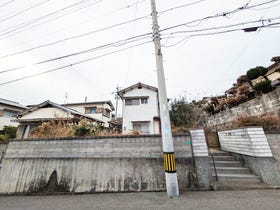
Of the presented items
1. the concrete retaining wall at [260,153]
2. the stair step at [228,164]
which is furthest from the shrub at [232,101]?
the stair step at [228,164]

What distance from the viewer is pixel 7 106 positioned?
1714cm

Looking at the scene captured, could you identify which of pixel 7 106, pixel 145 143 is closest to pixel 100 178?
pixel 145 143

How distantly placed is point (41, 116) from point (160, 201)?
44.2 ft

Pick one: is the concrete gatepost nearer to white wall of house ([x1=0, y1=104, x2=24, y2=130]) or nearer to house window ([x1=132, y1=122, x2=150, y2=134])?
house window ([x1=132, y1=122, x2=150, y2=134])

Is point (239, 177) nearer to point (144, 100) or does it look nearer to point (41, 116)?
point (144, 100)

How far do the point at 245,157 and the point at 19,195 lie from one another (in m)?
8.82

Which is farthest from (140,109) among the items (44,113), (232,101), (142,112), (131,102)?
(44,113)

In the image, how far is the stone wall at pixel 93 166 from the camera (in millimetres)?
4414

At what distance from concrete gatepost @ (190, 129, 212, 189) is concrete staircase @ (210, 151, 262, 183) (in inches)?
23.1

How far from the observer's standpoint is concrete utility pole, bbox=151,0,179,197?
12.0ft

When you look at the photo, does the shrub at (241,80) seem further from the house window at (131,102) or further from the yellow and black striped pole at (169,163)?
the yellow and black striped pole at (169,163)

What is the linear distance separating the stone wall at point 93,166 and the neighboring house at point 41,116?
6.00 meters

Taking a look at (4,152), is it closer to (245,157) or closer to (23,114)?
(23,114)

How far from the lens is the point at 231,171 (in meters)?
4.71
